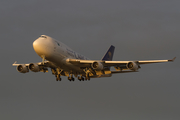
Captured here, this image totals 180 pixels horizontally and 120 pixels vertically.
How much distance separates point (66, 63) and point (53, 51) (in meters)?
4.42

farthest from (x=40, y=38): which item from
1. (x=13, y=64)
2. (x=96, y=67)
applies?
(x=13, y=64)

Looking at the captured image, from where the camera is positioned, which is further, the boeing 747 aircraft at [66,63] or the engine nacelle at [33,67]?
A: the engine nacelle at [33,67]

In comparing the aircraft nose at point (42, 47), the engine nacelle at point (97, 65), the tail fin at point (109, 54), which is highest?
the tail fin at point (109, 54)

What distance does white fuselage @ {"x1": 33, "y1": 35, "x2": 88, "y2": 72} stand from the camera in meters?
40.3

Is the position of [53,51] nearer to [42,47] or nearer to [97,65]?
[42,47]

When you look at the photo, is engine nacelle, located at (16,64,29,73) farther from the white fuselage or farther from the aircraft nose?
the aircraft nose

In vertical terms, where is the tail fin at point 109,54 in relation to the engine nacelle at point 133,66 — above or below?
above

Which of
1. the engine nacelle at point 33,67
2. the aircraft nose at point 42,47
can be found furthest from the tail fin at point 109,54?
the aircraft nose at point 42,47

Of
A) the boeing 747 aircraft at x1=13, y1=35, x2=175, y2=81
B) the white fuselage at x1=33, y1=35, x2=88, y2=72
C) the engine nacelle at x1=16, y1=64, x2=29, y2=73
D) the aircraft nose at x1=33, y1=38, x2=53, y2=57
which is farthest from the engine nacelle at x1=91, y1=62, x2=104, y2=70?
the engine nacelle at x1=16, y1=64, x2=29, y2=73

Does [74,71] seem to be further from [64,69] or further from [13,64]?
[13,64]

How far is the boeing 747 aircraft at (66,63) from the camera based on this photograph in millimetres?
40844

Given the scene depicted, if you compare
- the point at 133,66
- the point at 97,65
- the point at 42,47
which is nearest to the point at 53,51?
the point at 42,47

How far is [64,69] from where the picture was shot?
157ft

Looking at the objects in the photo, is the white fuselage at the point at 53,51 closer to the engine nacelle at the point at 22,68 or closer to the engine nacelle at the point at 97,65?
the engine nacelle at the point at 97,65
